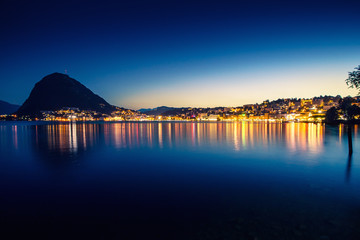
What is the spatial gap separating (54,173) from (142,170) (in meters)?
6.35

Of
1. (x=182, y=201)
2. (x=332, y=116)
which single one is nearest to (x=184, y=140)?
(x=182, y=201)

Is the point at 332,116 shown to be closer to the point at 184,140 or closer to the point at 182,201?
the point at 184,140

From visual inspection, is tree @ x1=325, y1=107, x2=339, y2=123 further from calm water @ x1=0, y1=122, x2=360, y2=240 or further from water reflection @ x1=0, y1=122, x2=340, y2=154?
calm water @ x1=0, y1=122, x2=360, y2=240

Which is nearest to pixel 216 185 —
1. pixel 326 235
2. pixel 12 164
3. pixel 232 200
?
pixel 232 200

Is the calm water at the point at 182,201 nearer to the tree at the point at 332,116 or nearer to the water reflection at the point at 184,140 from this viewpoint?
the water reflection at the point at 184,140

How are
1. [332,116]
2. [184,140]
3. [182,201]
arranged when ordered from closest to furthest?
[182,201] → [184,140] → [332,116]

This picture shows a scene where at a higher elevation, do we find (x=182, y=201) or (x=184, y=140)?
(x=182, y=201)

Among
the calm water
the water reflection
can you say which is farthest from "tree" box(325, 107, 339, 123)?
the calm water

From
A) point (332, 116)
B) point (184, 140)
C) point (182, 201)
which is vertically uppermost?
point (332, 116)

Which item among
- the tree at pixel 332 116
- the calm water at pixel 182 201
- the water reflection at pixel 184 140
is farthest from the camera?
the tree at pixel 332 116

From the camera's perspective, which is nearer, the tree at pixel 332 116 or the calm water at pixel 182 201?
the calm water at pixel 182 201

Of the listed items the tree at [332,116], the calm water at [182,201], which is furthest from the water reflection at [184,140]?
the tree at [332,116]

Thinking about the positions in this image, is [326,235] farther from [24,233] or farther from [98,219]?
[24,233]

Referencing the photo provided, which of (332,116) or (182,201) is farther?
(332,116)
